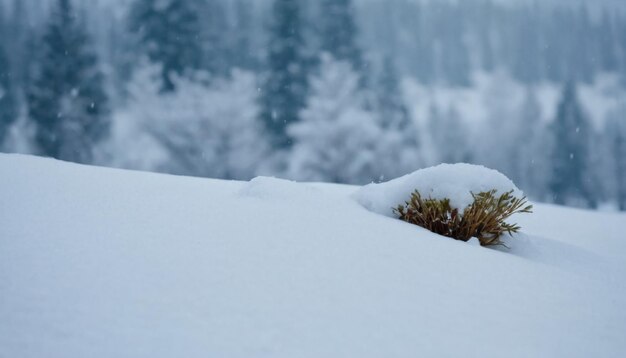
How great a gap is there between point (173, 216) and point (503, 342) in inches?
80.9

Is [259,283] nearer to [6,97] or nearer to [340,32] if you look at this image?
[340,32]

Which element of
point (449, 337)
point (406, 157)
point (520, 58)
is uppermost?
point (520, 58)

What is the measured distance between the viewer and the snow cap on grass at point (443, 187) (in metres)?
3.74

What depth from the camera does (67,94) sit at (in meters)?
19.5

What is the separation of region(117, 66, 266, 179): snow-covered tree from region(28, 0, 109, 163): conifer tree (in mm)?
2144

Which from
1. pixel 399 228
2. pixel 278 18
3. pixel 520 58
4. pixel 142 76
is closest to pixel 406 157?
pixel 278 18

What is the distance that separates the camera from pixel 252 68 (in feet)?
80.3

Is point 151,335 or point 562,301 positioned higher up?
point 562,301

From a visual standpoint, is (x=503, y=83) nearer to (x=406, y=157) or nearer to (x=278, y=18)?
(x=406, y=157)

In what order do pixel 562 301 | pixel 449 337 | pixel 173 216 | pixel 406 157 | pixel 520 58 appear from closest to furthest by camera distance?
pixel 449 337, pixel 562 301, pixel 173 216, pixel 406 157, pixel 520 58

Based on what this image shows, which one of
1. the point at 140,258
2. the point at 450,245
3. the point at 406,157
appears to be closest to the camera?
the point at 140,258

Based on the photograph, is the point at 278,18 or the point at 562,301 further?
the point at 278,18

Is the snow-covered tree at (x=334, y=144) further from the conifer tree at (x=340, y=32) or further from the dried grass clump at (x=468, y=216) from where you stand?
the dried grass clump at (x=468, y=216)

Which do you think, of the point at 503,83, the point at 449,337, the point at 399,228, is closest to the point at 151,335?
the point at 449,337
